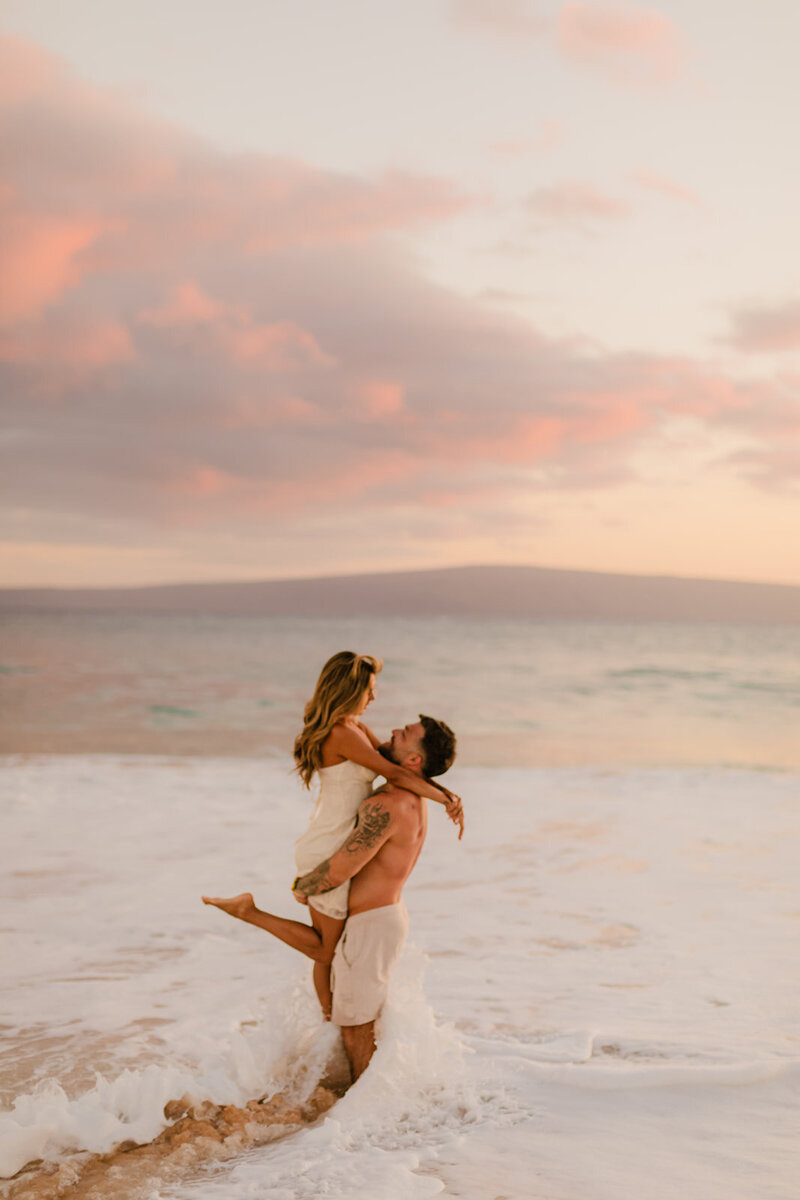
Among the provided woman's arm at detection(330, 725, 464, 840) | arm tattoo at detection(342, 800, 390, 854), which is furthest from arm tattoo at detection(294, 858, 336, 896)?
woman's arm at detection(330, 725, 464, 840)

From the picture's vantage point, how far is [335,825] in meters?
4.55

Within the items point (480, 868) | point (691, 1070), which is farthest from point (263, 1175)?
point (480, 868)

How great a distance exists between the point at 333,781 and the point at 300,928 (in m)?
0.72

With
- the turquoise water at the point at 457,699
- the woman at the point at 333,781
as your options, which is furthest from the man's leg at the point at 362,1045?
the turquoise water at the point at 457,699

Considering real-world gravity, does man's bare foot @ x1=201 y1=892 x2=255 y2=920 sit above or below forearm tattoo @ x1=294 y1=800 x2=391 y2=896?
below

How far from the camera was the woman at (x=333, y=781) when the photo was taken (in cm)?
443

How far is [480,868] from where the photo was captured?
32.1 feet

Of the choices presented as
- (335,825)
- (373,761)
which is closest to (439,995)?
(335,825)

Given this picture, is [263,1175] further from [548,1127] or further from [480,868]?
[480,868]

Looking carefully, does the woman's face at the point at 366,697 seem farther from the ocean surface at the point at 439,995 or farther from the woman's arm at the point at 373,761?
the ocean surface at the point at 439,995

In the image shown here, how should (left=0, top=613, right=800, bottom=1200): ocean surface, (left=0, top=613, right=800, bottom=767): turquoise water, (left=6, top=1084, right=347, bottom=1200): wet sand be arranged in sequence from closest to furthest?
(left=6, top=1084, right=347, bottom=1200): wet sand
(left=0, top=613, right=800, bottom=1200): ocean surface
(left=0, top=613, right=800, bottom=767): turquoise water

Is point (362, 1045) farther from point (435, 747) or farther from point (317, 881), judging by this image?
point (435, 747)

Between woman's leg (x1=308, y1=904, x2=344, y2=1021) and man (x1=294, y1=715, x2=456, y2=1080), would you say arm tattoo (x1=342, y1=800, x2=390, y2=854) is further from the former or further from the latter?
woman's leg (x1=308, y1=904, x2=344, y2=1021)

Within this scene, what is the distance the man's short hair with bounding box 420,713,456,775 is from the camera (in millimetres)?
4402
